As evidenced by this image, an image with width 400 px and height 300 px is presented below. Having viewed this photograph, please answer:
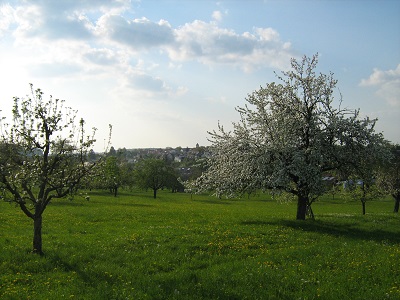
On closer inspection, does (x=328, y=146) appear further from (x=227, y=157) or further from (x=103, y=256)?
(x=103, y=256)

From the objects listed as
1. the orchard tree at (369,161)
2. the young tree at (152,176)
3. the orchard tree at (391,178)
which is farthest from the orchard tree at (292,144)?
the young tree at (152,176)

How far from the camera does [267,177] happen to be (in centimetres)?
2517

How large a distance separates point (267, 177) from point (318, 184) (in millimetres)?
3691

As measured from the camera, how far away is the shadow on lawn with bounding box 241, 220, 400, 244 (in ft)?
69.1

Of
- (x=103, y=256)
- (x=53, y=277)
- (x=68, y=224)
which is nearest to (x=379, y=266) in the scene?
(x=103, y=256)

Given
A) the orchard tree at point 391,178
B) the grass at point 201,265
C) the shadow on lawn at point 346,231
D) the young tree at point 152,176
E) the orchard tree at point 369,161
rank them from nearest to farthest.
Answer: the grass at point 201,265, the shadow on lawn at point 346,231, the orchard tree at point 369,161, the orchard tree at point 391,178, the young tree at point 152,176

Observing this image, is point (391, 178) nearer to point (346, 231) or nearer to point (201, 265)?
point (346, 231)

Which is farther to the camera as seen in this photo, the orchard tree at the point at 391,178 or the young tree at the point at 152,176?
the young tree at the point at 152,176

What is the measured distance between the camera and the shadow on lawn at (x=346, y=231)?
21.0m

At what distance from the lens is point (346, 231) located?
23344 mm

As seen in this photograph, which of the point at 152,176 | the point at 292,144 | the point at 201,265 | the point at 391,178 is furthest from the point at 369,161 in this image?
the point at 152,176

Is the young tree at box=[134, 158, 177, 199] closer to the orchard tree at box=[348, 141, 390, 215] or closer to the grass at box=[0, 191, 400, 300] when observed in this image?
the orchard tree at box=[348, 141, 390, 215]

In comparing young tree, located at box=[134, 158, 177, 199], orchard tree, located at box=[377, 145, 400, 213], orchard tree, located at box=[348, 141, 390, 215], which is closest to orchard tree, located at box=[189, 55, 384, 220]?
orchard tree, located at box=[348, 141, 390, 215]

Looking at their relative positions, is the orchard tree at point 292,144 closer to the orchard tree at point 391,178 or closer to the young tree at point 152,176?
the orchard tree at point 391,178
